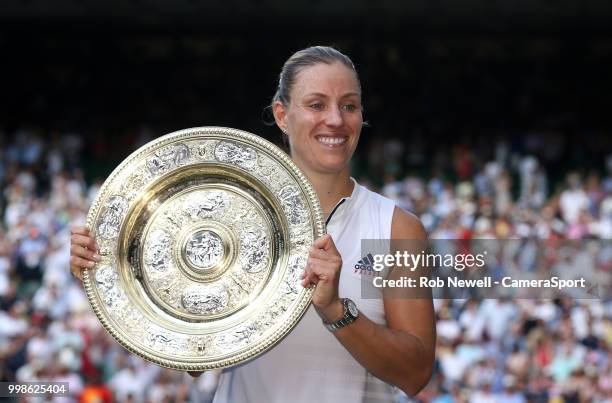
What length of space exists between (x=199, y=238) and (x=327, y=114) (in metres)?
0.41

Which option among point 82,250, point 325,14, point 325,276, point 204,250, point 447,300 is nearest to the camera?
point 325,276

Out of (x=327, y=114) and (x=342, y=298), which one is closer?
(x=342, y=298)

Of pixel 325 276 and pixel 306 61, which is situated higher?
pixel 306 61

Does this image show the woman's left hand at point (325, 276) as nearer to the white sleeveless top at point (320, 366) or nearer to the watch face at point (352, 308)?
the watch face at point (352, 308)

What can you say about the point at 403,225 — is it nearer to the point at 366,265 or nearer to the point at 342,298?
the point at 366,265

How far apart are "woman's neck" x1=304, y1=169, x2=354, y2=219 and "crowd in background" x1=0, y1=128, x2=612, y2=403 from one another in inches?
202

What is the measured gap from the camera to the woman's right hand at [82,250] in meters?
2.49

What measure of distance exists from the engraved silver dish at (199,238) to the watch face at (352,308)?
153 mm

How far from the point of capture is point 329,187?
8.80 ft

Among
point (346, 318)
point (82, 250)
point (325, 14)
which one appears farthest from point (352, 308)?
point (325, 14)

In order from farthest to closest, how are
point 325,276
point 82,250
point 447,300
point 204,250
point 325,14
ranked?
1. point 325,14
2. point 447,300
3. point 204,250
4. point 82,250
5. point 325,276

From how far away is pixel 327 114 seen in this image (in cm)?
257

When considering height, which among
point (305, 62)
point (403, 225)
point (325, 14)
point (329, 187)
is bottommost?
point (403, 225)

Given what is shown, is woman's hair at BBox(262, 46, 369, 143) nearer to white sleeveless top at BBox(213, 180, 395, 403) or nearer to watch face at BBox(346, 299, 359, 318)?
white sleeveless top at BBox(213, 180, 395, 403)
